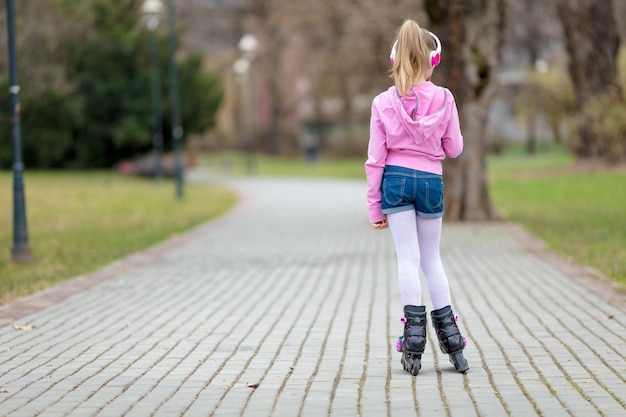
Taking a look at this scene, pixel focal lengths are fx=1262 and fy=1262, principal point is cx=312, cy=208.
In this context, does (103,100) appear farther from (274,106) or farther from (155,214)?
(155,214)

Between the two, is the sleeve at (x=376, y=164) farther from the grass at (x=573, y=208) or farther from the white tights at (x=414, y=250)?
the grass at (x=573, y=208)

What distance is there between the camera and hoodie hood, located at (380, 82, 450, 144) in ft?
22.4

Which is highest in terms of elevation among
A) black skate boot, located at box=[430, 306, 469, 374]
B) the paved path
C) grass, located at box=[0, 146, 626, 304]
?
black skate boot, located at box=[430, 306, 469, 374]

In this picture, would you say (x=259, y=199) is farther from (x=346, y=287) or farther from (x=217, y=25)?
(x=217, y=25)

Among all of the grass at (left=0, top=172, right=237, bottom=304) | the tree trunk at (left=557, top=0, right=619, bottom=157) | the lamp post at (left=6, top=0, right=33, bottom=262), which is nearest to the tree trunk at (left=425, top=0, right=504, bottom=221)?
the grass at (left=0, top=172, right=237, bottom=304)

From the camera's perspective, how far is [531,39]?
53.6 m

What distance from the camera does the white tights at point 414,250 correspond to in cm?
695

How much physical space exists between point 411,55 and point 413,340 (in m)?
1.54

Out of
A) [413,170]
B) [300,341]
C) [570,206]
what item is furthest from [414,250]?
[570,206]

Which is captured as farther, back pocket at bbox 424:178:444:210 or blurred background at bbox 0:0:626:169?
blurred background at bbox 0:0:626:169

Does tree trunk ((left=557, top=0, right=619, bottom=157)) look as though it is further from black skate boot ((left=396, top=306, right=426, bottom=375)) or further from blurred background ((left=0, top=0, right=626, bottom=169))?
black skate boot ((left=396, top=306, right=426, bottom=375))

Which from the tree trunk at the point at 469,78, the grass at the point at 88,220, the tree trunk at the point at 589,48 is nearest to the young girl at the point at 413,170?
the grass at the point at 88,220

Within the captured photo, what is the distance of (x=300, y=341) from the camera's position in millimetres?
8305

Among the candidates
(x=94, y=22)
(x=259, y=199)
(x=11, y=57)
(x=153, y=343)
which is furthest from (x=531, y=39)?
(x=153, y=343)
